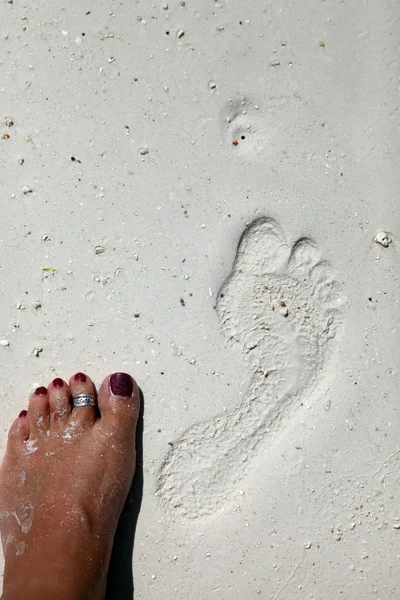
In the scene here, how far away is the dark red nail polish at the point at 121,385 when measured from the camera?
1853 millimetres

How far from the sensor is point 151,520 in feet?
6.13

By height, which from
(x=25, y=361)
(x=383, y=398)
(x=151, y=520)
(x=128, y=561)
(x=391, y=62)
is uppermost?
(x=391, y=62)

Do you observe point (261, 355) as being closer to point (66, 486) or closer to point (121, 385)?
point (121, 385)

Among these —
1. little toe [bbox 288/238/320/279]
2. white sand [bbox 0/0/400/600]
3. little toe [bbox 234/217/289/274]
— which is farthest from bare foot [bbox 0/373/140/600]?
little toe [bbox 288/238/320/279]

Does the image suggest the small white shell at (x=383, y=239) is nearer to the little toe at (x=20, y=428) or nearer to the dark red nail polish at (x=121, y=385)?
the dark red nail polish at (x=121, y=385)

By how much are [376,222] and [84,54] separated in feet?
3.98

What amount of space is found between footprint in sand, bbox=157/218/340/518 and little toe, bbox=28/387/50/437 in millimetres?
478

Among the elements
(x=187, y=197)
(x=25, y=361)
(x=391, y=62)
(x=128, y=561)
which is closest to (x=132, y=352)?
(x=25, y=361)

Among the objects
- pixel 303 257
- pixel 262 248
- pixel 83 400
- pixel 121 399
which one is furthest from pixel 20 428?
pixel 303 257

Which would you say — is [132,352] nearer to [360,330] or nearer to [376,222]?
[360,330]

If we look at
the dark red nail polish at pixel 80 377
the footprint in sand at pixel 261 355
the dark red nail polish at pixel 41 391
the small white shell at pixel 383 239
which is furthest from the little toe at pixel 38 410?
the small white shell at pixel 383 239

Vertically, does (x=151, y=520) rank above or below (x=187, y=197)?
below

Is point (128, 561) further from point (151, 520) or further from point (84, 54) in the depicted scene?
point (84, 54)

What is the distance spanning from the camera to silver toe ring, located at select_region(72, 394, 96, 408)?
1902mm
